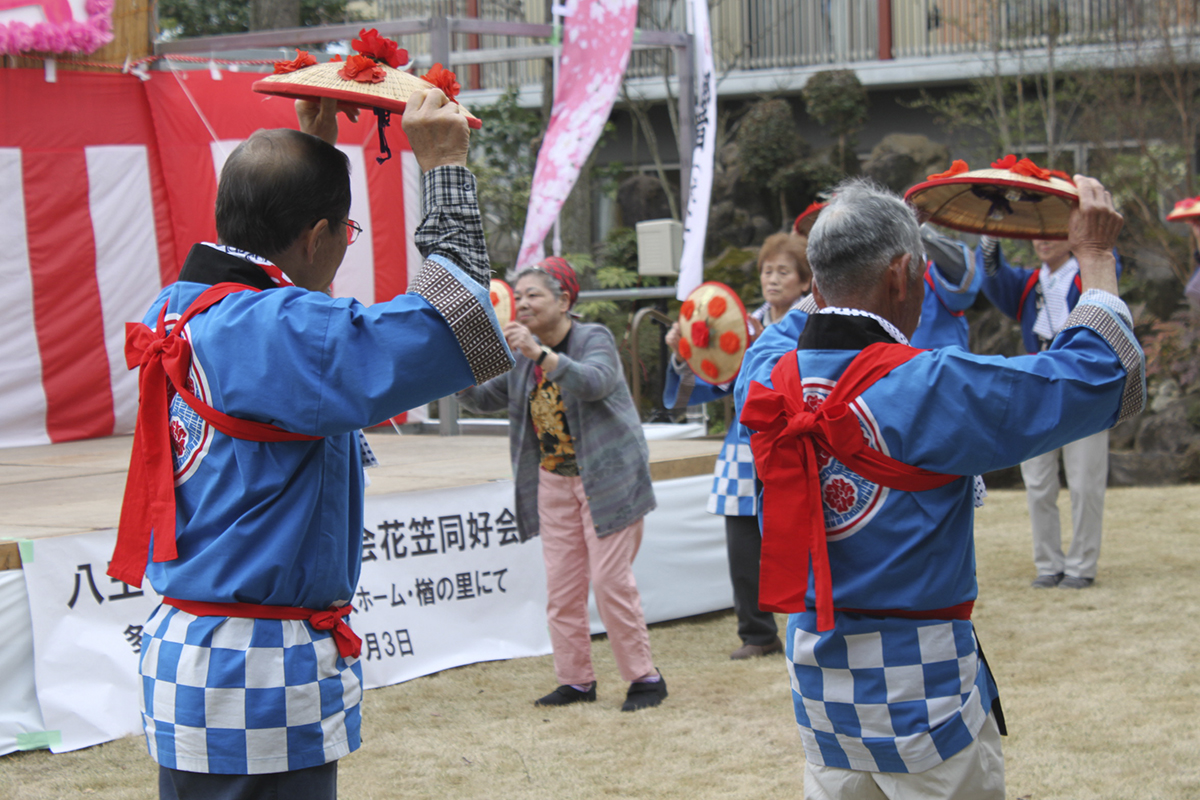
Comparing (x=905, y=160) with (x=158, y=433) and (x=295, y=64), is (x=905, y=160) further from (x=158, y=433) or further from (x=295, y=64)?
(x=158, y=433)

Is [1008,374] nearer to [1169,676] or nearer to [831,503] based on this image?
[831,503]

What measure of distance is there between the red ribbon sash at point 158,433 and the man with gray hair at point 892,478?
31.3 inches

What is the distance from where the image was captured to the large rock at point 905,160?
13547 mm

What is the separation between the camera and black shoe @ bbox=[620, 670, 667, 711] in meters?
4.10

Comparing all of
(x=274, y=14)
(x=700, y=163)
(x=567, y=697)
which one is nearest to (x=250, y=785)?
(x=567, y=697)

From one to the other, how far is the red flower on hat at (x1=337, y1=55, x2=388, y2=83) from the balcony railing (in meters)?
10.8

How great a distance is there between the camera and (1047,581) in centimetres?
585

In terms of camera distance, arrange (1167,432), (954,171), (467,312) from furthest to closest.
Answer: (1167,432), (954,171), (467,312)

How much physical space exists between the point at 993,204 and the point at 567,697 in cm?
256

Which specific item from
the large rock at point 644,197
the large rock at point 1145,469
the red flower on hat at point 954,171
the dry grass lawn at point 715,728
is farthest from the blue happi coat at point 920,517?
the large rock at point 644,197

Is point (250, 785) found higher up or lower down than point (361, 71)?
lower down

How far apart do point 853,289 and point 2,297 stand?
6364mm

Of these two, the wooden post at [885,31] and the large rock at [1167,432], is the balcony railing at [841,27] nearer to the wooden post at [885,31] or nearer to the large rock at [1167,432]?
the wooden post at [885,31]

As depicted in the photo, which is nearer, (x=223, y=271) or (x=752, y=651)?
(x=223, y=271)
